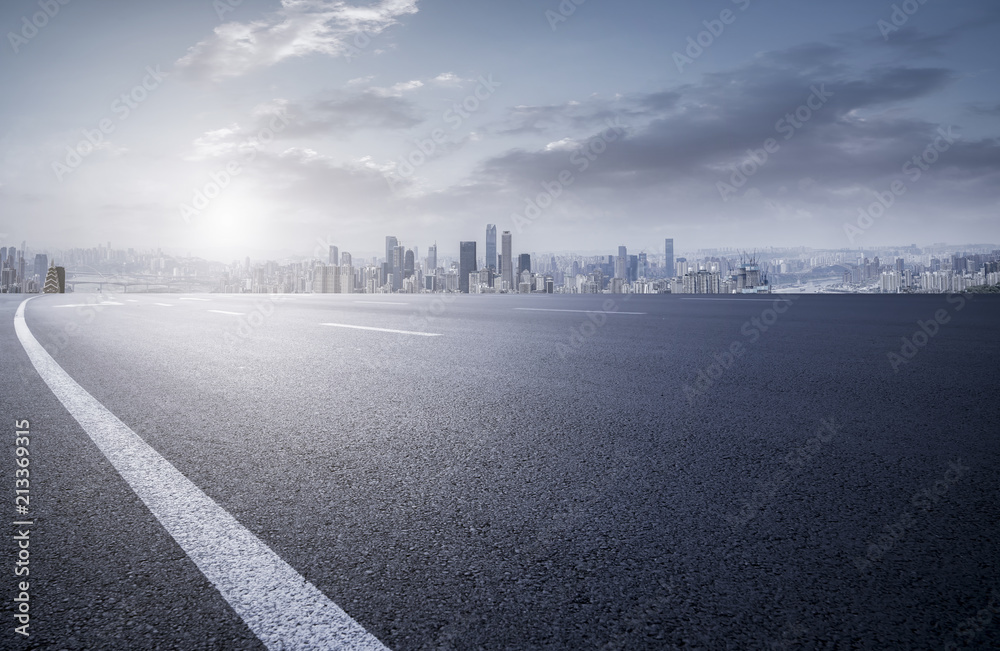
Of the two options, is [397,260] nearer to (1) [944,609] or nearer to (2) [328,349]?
(2) [328,349]

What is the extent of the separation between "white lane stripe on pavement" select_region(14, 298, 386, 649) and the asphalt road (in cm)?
4

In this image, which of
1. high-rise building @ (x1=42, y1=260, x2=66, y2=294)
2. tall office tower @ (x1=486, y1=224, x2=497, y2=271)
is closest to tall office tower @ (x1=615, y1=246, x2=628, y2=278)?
tall office tower @ (x1=486, y1=224, x2=497, y2=271)

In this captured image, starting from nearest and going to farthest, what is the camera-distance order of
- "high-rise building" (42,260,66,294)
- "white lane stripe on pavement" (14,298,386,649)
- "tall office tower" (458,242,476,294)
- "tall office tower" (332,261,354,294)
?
"white lane stripe on pavement" (14,298,386,649) → "high-rise building" (42,260,66,294) → "tall office tower" (332,261,354,294) → "tall office tower" (458,242,476,294)

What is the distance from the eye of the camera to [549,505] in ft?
6.91

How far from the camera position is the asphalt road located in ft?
4.64

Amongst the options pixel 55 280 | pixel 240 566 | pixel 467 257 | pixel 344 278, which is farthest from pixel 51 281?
pixel 240 566

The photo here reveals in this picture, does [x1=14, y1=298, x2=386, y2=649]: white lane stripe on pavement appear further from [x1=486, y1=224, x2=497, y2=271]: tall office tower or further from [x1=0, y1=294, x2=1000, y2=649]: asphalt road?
[x1=486, y1=224, x2=497, y2=271]: tall office tower

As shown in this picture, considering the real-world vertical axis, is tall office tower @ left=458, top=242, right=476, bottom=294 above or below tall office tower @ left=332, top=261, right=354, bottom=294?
above

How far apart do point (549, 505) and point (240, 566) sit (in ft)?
3.25

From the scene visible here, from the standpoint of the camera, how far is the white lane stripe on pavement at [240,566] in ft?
4.46

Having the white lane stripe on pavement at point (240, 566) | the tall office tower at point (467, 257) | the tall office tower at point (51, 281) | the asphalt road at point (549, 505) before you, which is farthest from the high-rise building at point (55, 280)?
the white lane stripe on pavement at point (240, 566)

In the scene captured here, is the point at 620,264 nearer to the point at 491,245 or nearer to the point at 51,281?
the point at 491,245

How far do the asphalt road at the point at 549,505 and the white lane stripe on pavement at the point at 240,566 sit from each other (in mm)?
39

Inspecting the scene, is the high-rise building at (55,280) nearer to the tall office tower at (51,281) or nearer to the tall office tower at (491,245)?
the tall office tower at (51,281)
